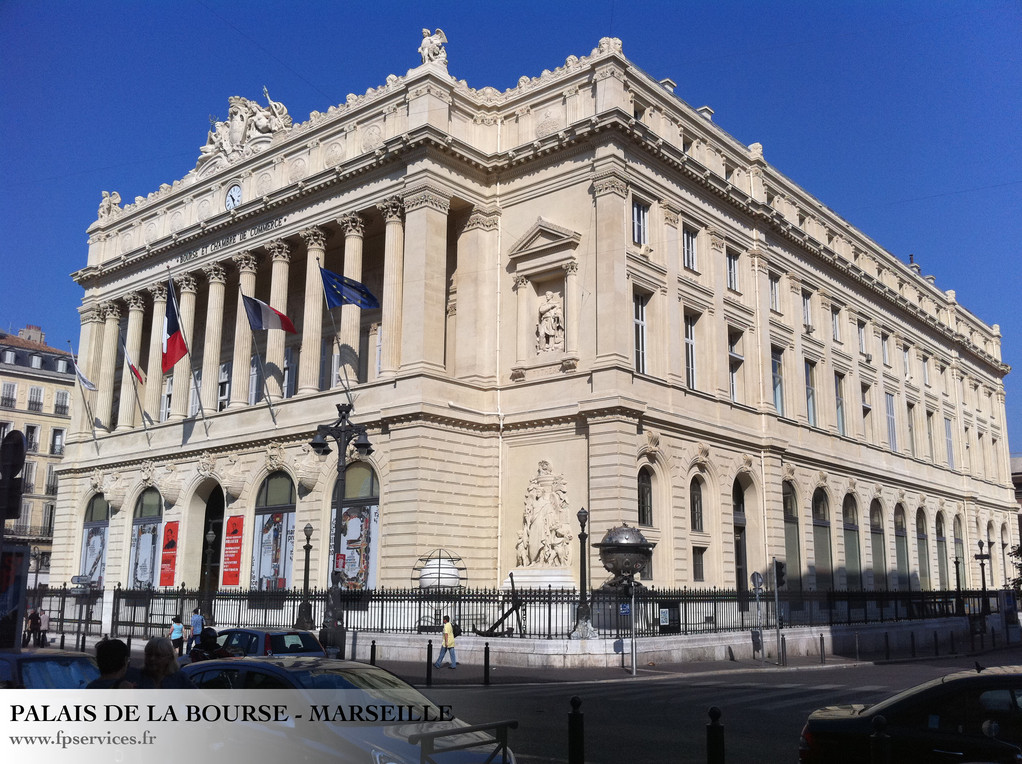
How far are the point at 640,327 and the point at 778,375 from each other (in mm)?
11749

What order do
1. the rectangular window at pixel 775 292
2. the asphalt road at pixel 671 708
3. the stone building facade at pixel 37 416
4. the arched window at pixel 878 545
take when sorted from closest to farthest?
the asphalt road at pixel 671 708, the rectangular window at pixel 775 292, the arched window at pixel 878 545, the stone building facade at pixel 37 416

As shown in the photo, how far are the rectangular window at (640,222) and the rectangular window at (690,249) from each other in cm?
279

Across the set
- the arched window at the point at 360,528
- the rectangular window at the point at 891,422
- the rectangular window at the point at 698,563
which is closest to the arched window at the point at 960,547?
the rectangular window at the point at 891,422

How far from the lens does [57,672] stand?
10477 millimetres

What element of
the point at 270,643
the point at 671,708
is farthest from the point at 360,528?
the point at 671,708

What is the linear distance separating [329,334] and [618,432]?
17.1 metres

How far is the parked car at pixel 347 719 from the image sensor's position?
7.39 metres

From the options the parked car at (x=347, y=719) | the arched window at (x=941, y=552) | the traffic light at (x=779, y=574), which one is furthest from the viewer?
the arched window at (x=941, y=552)

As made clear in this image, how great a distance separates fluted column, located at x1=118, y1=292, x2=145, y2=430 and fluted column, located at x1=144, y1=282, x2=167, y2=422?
0.87m

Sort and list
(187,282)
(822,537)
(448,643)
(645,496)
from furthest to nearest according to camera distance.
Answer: (187,282), (822,537), (645,496), (448,643)

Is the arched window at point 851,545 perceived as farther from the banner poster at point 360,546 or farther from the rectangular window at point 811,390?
the banner poster at point 360,546

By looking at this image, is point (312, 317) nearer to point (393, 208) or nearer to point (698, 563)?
point (393, 208)

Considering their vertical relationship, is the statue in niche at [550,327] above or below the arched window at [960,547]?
above

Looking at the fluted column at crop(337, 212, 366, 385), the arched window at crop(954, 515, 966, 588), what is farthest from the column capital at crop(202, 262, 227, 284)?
the arched window at crop(954, 515, 966, 588)
